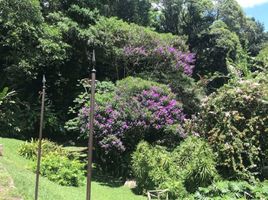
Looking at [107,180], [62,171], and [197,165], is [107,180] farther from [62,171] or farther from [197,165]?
[197,165]

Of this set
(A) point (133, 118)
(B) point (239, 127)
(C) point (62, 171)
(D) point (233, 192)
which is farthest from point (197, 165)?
(C) point (62, 171)

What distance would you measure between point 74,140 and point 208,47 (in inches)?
440

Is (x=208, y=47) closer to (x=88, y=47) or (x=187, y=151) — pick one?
(x=88, y=47)

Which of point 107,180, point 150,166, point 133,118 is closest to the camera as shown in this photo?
point 150,166

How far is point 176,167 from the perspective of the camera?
12.9 m

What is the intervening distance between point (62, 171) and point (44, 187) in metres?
2.52

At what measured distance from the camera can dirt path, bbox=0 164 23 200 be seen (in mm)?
7851

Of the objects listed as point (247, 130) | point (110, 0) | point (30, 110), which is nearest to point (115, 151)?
point (247, 130)

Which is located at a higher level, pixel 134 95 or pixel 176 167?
pixel 134 95

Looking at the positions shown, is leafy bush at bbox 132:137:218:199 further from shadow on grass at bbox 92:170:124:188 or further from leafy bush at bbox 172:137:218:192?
shadow on grass at bbox 92:170:124:188

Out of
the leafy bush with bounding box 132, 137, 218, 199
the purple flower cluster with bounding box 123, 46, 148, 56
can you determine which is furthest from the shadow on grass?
the purple flower cluster with bounding box 123, 46, 148, 56

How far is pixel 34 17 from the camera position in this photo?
1827cm

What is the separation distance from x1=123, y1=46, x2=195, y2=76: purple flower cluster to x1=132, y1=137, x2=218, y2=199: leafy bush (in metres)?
5.27

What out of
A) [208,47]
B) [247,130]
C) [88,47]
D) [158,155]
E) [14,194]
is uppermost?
[208,47]
